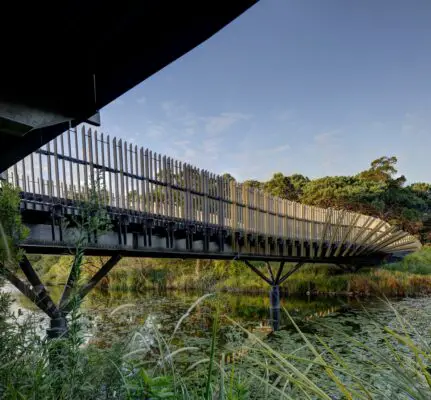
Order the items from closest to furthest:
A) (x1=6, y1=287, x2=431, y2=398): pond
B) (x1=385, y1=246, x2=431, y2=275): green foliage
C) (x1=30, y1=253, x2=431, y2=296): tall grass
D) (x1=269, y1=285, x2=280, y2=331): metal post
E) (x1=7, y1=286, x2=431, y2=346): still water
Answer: (x1=6, y1=287, x2=431, y2=398): pond → (x1=7, y1=286, x2=431, y2=346): still water → (x1=269, y1=285, x2=280, y2=331): metal post → (x1=30, y1=253, x2=431, y2=296): tall grass → (x1=385, y1=246, x2=431, y2=275): green foliage

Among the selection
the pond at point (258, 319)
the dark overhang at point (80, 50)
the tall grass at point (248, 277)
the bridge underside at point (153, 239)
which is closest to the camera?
the dark overhang at point (80, 50)

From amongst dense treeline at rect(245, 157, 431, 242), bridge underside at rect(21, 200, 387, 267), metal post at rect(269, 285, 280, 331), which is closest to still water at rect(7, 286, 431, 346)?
metal post at rect(269, 285, 280, 331)

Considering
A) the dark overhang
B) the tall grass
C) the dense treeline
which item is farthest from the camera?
the dense treeline

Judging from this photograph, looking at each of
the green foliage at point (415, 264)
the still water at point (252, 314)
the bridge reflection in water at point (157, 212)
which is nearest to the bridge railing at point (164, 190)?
the bridge reflection in water at point (157, 212)

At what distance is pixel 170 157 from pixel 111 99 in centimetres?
615

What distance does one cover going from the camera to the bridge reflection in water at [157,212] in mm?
4680

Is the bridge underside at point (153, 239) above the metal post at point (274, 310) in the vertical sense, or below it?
above

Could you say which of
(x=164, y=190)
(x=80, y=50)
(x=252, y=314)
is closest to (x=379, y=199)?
(x=252, y=314)

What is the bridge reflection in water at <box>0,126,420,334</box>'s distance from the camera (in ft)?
15.4

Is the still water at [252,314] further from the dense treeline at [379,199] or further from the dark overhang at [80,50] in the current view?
the dense treeline at [379,199]

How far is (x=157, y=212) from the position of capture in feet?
22.5

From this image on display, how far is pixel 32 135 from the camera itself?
150 cm

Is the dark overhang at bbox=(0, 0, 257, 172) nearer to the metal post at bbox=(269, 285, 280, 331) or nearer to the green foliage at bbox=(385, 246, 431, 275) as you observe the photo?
the metal post at bbox=(269, 285, 280, 331)

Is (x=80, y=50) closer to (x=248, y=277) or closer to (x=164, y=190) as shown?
(x=164, y=190)
